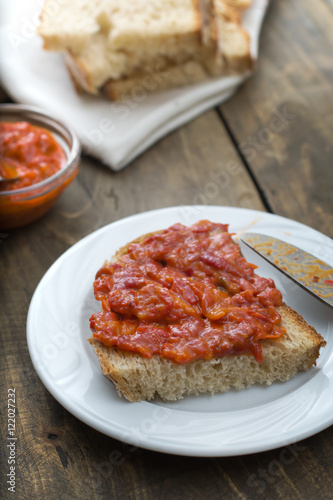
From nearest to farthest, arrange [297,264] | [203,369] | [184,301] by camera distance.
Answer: [203,369] < [184,301] < [297,264]

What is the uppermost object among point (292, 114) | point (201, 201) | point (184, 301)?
point (184, 301)

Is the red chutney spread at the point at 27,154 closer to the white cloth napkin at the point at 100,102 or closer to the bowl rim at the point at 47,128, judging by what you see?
the bowl rim at the point at 47,128

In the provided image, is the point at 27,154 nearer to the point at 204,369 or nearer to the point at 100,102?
the point at 100,102

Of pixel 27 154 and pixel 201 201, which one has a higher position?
pixel 27 154

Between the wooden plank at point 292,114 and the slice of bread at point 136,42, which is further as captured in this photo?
the slice of bread at point 136,42

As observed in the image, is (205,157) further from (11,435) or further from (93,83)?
(11,435)

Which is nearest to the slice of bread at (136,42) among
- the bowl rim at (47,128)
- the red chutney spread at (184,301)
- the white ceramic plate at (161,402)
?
the bowl rim at (47,128)

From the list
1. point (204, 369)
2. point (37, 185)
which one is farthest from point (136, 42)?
point (204, 369)
